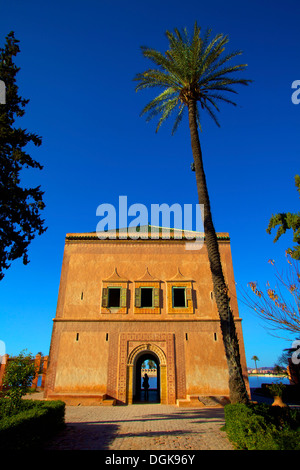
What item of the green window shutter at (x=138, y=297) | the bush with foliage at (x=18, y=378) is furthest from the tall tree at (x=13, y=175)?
the green window shutter at (x=138, y=297)

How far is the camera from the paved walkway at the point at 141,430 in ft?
23.6

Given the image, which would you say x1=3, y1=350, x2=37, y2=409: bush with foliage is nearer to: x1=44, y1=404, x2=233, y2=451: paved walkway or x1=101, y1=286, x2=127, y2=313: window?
x1=44, y1=404, x2=233, y2=451: paved walkway

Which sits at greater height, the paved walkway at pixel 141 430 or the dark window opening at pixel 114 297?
the dark window opening at pixel 114 297

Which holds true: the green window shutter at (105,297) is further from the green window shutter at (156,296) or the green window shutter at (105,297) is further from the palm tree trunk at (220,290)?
the palm tree trunk at (220,290)

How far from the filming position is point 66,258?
17969 mm

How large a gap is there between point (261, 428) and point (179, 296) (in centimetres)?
1119

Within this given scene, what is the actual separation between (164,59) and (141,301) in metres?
12.4

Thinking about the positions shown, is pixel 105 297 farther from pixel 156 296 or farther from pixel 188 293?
pixel 188 293

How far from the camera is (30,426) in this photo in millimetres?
7020

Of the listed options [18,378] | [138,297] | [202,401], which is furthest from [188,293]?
[18,378]

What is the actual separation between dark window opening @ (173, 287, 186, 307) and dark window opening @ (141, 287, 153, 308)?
1441 mm
